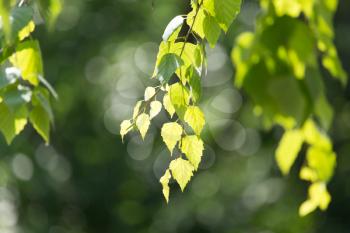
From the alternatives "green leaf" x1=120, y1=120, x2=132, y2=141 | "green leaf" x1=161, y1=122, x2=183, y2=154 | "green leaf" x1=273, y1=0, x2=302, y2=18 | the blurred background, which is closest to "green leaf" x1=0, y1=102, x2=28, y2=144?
"green leaf" x1=120, y1=120, x2=132, y2=141

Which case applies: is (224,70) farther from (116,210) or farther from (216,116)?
(116,210)

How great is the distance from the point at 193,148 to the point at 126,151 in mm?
9504

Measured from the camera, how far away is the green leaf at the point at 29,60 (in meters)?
2.35

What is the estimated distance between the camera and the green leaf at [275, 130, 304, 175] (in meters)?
1.89

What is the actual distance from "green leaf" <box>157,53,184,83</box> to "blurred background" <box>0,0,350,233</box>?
28.1 feet

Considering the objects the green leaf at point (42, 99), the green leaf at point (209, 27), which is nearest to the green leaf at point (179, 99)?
the green leaf at point (209, 27)

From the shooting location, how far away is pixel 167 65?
222cm

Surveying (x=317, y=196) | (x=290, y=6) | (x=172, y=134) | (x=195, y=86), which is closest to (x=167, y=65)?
(x=195, y=86)

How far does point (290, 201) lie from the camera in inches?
425

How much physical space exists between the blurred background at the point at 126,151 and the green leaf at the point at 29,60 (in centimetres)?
846

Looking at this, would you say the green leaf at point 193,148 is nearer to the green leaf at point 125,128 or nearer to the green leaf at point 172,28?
the green leaf at point 125,128

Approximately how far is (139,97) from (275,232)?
7.63ft

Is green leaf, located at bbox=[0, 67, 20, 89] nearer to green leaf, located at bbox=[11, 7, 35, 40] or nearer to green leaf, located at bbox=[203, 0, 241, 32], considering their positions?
green leaf, located at bbox=[11, 7, 35, 40]

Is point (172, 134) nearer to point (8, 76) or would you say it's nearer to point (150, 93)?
point (150, 93)
